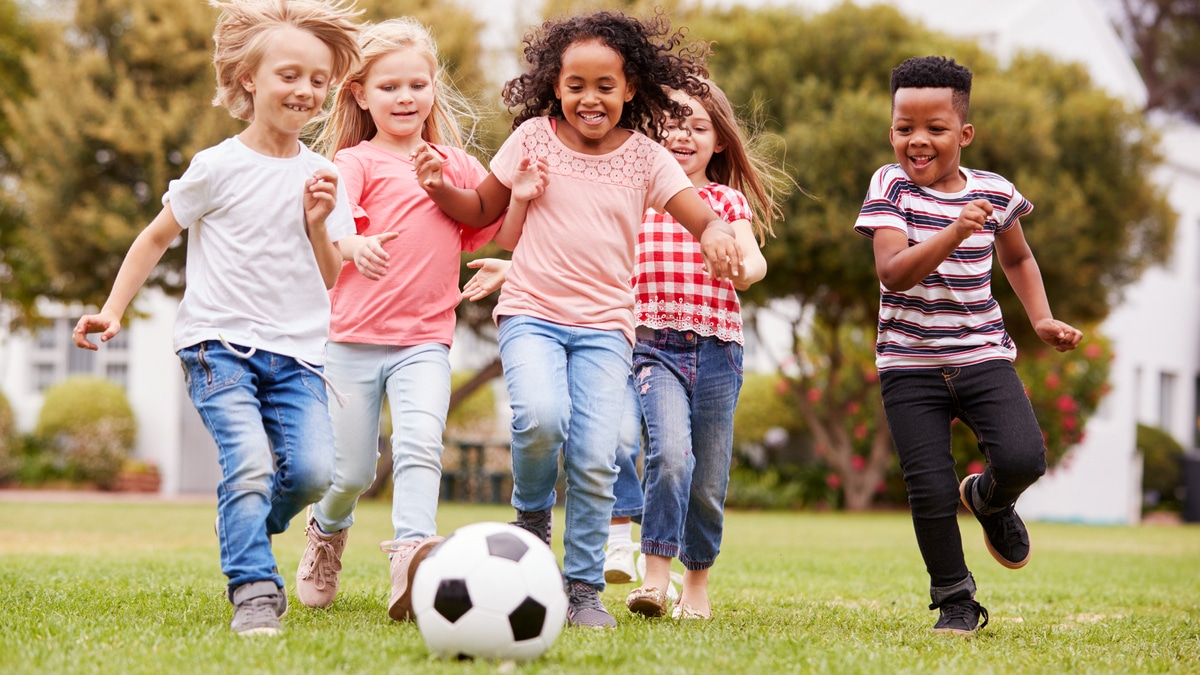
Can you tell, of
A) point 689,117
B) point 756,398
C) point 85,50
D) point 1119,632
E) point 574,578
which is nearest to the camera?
point 574,578

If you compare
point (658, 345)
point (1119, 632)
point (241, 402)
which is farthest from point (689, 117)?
point (1119, 632)

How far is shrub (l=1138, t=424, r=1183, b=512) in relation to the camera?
75.4 feet

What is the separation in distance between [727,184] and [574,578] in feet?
6.13

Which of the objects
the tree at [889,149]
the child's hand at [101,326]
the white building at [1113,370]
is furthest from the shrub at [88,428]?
the child's hand at [101,326]

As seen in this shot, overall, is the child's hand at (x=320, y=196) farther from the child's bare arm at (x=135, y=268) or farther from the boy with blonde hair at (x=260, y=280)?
the child's bare arm at (x=135, y=268)

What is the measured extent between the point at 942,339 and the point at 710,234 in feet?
3.20

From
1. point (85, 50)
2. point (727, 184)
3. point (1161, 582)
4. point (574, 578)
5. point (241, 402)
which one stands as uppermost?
point (85, 50)

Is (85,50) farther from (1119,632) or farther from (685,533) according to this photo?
(1119,632)

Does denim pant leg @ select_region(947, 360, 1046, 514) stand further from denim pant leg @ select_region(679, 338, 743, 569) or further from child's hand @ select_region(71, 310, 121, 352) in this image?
child's hand @ select_region(71, 310, 121, 352)

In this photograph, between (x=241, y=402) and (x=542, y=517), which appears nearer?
(x=241, y=402)

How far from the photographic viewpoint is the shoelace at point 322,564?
4879mm

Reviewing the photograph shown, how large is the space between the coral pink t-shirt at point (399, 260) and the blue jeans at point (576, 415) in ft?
1.06

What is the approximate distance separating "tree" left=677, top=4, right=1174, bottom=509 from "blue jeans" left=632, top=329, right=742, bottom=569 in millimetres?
9876

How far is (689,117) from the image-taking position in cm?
523
